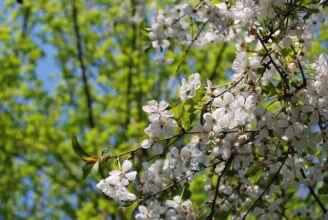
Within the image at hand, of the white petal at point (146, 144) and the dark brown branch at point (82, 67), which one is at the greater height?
the white petal at point (146, 144)

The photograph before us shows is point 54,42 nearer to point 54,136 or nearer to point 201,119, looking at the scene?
point 54,136

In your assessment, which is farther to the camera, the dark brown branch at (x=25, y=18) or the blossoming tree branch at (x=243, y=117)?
the dark brown branch at (x=25, y=18)

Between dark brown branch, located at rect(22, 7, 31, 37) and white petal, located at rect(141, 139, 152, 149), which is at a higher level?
white petal, located at rect(141, 139, 152, 149)

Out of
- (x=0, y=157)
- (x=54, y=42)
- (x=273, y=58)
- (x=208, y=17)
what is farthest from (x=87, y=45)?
(x=273, y=58)

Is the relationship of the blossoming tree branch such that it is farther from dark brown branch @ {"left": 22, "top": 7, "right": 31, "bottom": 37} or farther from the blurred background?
dark brown branch @ {"left": 22, "top": 7, "right": 31, "bottom": 37}

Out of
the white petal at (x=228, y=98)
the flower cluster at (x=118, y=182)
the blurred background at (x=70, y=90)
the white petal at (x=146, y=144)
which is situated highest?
the white petal at (x=228, y=98)

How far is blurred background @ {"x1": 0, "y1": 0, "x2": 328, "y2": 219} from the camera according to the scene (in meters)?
8.24

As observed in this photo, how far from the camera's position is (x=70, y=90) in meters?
9.27

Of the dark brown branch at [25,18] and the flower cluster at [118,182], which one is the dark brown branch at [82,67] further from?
the flower cluster at [118,182]

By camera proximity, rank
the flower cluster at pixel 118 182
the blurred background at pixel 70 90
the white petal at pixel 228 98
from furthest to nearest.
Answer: the blurred background at pixel 70 90, the flower cluster at pixel 118 182, the white petal at pixel 228 98

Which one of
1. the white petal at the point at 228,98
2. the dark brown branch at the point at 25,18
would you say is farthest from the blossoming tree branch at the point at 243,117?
the dark brown branch at the point at 25,18

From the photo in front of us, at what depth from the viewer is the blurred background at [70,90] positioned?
27.0 ft

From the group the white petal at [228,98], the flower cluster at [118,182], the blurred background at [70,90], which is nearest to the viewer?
the white petal at [228,98]

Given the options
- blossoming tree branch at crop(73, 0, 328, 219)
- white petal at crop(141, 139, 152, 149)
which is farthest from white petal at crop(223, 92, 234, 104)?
white petal at crop(141, 139, 152, 149)
